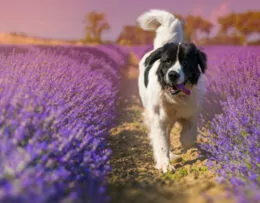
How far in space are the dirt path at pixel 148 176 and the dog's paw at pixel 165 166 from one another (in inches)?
2.1

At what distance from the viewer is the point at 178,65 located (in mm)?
2836

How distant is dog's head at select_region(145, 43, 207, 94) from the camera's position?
2783 millimetres

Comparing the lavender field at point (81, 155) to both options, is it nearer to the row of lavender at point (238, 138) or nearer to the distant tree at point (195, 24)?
the row of lavender at point (238, 138)

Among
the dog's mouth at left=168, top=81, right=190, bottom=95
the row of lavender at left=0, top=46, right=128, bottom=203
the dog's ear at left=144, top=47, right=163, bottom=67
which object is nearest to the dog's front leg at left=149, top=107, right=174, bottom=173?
the dog's mouth at left=168, top=81, right=190, bottom=95

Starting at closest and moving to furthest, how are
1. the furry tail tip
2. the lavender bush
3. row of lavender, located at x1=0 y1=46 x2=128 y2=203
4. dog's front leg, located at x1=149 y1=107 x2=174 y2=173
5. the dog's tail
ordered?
row of lavender, located at x1=0 y1=46 x2=128 y2=203, the lavender bush, dog's front leg, located at x1=149 y1=107 x2=174 y2=173, the dog's tail, the furry tail tip

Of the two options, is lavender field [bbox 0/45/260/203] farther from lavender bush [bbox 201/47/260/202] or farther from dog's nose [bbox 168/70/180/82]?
dog's nose [bbox 168/70/180/82]

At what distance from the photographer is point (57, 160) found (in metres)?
1.99

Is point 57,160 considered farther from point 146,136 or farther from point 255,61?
point 255,61

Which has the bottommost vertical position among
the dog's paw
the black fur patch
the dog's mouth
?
the dog's paw

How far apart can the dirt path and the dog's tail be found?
1.30 meters

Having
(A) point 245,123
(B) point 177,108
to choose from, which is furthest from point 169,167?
(A) point 245,123

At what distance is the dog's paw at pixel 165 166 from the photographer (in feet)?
10.1

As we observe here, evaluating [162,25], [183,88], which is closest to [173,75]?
[183,88]

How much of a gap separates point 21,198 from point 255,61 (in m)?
4.52
